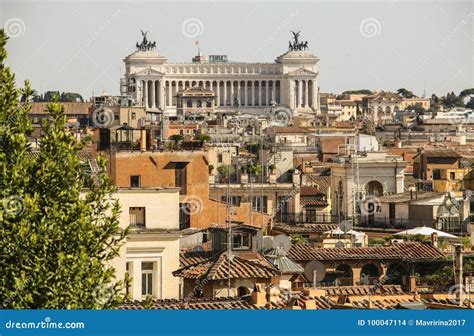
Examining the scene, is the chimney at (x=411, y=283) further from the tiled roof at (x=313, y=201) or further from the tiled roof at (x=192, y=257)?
the tiled roof at (x=313, y=201)

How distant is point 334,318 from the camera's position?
635 cm

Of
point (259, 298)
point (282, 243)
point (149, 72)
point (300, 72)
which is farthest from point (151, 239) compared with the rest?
point (300, 72)

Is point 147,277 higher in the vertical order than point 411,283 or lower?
higher

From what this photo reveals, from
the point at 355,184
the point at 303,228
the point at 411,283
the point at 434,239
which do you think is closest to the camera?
the point at 411,283

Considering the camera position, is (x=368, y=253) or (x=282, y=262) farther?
(x=368, y=253)

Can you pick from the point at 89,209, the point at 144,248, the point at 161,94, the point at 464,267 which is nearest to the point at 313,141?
the point at 464,267

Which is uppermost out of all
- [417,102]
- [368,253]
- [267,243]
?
[417,102]

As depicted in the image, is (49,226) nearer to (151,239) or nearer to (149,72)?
Answer: (151,239)

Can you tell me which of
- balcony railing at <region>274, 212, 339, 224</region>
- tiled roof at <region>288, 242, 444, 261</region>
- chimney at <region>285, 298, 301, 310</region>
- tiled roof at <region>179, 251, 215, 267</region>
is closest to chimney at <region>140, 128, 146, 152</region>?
balcony railing at <region>274, 212, 339, 224</region>

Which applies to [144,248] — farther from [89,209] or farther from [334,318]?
[334,318]

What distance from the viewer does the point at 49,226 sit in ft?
22.9

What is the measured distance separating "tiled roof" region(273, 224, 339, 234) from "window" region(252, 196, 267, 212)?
255 cm

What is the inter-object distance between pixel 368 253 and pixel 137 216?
10.3ft

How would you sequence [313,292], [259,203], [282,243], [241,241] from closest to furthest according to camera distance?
[313,292]
[282,243]
[241,241]
[259,203]
